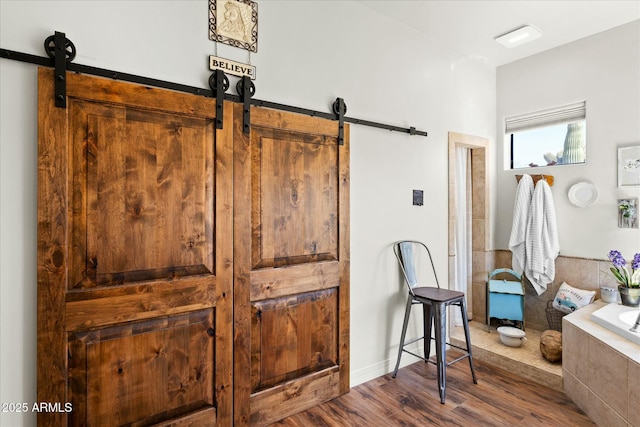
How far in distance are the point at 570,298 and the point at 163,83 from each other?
144 inches

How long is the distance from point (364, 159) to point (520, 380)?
7.00ft

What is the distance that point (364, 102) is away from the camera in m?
2.75

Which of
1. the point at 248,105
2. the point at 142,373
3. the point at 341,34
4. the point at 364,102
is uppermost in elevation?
the point at 341,34

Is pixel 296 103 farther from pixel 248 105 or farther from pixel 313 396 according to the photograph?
pixel 313 396

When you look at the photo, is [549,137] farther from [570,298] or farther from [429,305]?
[429,305]

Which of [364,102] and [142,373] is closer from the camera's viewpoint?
[142,373]

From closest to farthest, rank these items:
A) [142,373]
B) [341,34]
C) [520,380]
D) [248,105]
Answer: [142,373] < [248,105] < [341,34] < [520,380]

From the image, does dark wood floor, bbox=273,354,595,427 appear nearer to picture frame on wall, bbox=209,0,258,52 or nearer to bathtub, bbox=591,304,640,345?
bathtub, bbox=591,304,640,345

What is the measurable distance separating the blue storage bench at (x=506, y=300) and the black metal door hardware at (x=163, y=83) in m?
2.01

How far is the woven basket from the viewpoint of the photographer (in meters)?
3.38

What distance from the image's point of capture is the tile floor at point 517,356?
2.72 m

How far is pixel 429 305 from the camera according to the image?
289cm

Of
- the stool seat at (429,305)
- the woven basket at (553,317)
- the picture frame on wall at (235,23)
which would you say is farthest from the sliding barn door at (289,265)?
the woven basket at (553,317)

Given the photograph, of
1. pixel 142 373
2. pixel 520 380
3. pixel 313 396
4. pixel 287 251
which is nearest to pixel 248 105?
pixel 287 251
